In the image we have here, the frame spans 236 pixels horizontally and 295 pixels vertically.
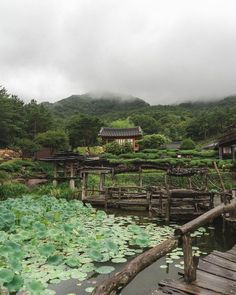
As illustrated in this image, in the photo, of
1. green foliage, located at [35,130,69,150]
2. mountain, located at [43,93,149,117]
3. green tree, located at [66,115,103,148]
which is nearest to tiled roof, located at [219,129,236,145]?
green foliage, located at [35,130,69,150]

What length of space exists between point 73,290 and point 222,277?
7.98ft

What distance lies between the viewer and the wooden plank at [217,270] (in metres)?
4.20

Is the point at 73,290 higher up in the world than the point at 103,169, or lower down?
lower down

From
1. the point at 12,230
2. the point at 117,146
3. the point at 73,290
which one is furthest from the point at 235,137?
the point at 73,290

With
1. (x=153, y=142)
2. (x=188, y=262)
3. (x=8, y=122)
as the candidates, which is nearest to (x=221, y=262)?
(x=188, y=262)

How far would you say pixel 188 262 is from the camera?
3889 mm

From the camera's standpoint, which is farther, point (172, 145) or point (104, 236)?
point (172, 145)

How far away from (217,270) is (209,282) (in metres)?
0.52

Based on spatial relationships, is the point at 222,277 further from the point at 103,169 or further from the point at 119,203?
the point at 103,169

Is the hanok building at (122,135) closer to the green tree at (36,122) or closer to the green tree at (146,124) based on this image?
the green tree at (36,122)

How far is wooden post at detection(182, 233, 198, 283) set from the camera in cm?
386

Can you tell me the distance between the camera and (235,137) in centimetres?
2419

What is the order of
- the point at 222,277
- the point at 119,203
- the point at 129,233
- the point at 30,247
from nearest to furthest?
the point at 222,277
the point at 30,247
the point at 129,233
the point at 119,203

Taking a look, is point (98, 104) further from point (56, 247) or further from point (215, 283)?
point (215, 283)
